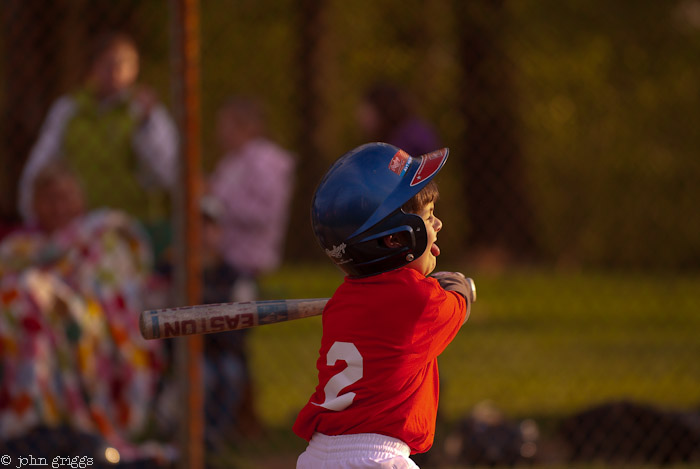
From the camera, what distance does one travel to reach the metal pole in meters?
3.45

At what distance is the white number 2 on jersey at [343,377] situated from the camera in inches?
81.8

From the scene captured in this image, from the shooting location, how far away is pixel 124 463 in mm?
3500

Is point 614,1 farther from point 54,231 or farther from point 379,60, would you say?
point 54,231

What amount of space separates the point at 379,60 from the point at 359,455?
24.1ft

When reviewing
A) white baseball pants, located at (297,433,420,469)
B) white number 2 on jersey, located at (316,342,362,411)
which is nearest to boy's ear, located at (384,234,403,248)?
white number 2 on jersey, located at (316,342,362,411)

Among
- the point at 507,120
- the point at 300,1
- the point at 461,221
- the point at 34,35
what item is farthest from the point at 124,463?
the point at 461,221

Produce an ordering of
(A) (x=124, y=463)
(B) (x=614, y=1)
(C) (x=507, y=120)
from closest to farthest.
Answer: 1. (A) (x=124, y=463)
2. (C) (x=507, y=120)
3. (B) (x=614, y=1)

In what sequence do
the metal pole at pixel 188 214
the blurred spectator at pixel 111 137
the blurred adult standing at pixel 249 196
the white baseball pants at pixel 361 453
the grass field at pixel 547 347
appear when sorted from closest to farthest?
the white baseball pants at pixel 361 453 → the metal pole at pixel 188 214 → the blurred spectator at pixel 111 137 → the blurred adult standing at pixel 249 196 → the grass field at pixel 547 347

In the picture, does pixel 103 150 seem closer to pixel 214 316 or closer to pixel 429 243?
pixel 214 316

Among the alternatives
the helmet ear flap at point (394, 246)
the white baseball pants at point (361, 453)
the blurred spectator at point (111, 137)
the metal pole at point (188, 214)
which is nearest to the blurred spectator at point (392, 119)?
the blurred spectator at point (111, 137)

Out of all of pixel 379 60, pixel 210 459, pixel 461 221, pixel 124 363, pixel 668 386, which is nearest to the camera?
pixel 210 459

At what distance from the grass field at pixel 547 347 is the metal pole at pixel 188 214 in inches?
55.3

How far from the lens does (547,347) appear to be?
779 centimetres

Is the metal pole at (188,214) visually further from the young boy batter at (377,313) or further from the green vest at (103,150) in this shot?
the green vest at (103,150)
